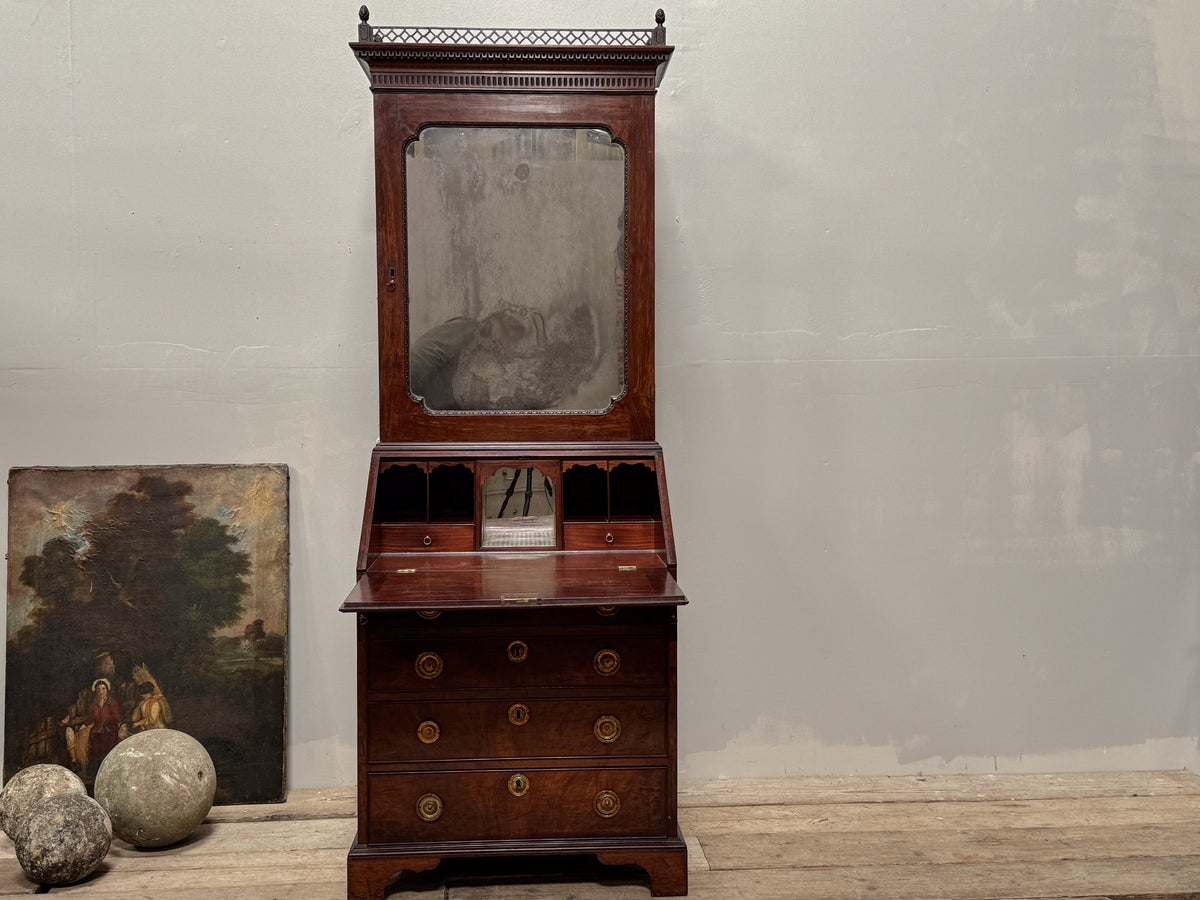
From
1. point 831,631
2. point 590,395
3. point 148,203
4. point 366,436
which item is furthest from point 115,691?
point 831,631

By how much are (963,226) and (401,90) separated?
1945mm

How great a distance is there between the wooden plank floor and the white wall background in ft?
0.52

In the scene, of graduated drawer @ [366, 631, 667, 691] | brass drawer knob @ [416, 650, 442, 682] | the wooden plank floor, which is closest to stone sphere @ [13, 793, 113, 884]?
the wooden plank floor

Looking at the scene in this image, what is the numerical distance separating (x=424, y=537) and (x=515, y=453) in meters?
0.38

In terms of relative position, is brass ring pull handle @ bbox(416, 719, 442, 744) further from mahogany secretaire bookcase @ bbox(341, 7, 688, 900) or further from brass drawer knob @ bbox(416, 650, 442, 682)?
brass drawer knob @ bbox(416, 650, 442, 682)

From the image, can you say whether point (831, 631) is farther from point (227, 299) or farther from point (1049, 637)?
point (227, 299)

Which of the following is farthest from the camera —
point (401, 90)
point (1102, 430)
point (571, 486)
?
point (1102, 430)

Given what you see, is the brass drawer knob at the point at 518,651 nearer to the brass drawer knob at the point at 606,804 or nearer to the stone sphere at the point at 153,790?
the brass drawer knob at the point at 606,804

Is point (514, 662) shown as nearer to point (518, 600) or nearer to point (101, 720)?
point (518, 600)

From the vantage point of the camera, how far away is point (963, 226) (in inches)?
133

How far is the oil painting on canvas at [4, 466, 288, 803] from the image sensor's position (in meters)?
3.18

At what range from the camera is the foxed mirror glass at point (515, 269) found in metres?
2.79

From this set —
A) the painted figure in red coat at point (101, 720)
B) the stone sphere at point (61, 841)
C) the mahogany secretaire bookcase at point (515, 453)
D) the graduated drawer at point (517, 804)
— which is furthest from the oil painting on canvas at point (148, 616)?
the graduated drawer at point (517, 804)

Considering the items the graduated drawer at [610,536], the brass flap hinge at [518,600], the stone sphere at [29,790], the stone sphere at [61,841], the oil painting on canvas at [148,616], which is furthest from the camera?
the oil painting on canvas at [148,616]
